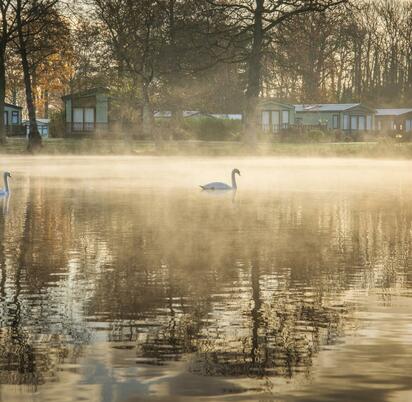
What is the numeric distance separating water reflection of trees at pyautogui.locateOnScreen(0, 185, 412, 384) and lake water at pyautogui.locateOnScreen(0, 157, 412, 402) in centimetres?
3

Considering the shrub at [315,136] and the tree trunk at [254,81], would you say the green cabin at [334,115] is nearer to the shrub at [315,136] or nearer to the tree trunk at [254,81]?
the shrub at [315,136]

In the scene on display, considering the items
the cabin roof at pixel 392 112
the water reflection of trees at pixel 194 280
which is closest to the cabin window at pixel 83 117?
the cabin roof at pixel 392 112

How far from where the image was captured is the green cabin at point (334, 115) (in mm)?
117438

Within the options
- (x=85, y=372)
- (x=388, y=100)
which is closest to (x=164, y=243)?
(x=85, y=372)

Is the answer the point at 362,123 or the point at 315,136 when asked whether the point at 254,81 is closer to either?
the point at 315,136

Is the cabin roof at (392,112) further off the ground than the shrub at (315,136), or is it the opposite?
the cabin roof at (392,112)

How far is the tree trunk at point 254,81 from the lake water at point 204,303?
4274 cm

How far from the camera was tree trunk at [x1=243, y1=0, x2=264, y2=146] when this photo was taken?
6762 cm

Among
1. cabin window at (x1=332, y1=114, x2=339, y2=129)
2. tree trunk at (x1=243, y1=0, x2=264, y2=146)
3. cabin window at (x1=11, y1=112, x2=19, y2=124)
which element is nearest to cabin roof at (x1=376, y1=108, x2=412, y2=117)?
cabin window at (x1=332, y1=114, x2=339, y2=129)

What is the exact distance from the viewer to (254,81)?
70938mm

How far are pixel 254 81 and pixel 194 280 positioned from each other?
58286 mm

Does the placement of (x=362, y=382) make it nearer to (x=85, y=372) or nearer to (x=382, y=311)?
(x=85, y=372)

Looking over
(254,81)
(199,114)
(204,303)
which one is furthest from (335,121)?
(204,303)

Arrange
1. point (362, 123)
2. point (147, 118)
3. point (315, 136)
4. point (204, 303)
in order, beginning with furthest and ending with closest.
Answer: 1. point (362, 123)
2. point (315, 136)
3. point (147, 118)
4. point (204, 303)
